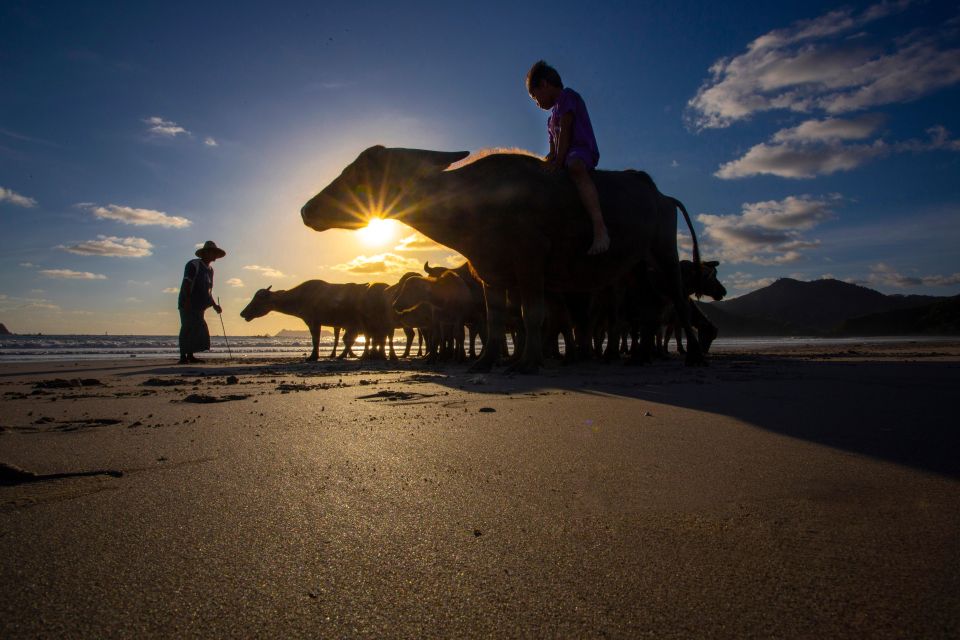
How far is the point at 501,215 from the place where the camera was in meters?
5.84

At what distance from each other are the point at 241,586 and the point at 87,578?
264 mm

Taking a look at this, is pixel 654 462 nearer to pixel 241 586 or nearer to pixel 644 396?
pixel 241 586

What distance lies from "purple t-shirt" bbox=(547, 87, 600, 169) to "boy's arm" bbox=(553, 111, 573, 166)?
0.11ft

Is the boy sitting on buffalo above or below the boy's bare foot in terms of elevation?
above

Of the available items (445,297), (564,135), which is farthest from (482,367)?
(445,297)

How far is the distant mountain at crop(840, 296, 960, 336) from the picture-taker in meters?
33.6

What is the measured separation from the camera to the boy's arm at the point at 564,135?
566 centimetres

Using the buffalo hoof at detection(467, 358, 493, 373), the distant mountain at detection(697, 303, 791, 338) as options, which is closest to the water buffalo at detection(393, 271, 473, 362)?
the buffalo hoof at detection(467, 358, 493, 373)

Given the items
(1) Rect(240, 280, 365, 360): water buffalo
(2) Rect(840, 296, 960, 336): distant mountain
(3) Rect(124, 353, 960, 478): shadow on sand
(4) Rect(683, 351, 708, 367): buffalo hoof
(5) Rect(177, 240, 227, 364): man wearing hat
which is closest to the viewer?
(3) Rect(124, 353, 960, 478): shadow on sand

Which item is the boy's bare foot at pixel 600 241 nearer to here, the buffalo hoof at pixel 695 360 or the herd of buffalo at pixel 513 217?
the herd of buffalo at pixel 513 217

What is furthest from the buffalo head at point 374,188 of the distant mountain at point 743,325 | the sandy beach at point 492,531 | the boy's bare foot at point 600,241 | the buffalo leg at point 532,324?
the distant mountain at point 743,325

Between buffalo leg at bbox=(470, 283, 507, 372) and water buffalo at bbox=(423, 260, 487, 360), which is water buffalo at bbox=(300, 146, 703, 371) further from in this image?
water buffalo at bbox=(423, 260, 487, 360)

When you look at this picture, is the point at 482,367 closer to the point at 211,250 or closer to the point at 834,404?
Result: the point at 834,404

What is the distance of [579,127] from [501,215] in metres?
1.20
